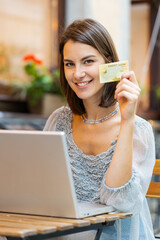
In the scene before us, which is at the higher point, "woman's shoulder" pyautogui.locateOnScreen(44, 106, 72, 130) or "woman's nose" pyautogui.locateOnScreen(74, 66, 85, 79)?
"woman's nose" pyautogui.locateOnScreen(74, 66, 85, 79)

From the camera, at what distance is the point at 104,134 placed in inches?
79.4

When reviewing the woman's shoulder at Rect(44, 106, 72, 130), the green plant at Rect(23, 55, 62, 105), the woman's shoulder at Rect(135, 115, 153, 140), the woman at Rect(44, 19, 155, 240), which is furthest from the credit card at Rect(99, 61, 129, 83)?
the green plant at Rect(23, 55, 62, 105)

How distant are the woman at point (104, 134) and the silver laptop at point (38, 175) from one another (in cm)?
16

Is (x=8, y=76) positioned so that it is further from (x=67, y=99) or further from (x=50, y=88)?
(x=67, y=99)

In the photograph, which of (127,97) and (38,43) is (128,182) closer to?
(127,97)

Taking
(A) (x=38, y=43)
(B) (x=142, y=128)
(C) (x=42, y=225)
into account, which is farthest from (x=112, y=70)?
(A) (x=38, y=43)

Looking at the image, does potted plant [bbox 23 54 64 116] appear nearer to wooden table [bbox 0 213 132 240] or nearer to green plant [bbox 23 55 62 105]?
green plant [bbox 23 55 62 105]

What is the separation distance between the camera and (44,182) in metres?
1.56

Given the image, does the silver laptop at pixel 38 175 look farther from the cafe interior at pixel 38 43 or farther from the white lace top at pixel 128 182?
the cafe interior at pixel 38 43

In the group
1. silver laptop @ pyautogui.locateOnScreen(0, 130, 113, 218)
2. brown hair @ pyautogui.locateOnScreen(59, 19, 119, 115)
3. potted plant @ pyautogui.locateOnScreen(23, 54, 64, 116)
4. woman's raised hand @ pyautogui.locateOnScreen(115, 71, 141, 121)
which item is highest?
brown hair @ pyautogui.locateOnScreen(59, 19, 119, 115)

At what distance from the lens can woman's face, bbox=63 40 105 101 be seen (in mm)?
1908

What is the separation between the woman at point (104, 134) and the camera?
1.74 meters

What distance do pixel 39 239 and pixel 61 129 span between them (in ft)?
2.61

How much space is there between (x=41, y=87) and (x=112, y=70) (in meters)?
3.49
